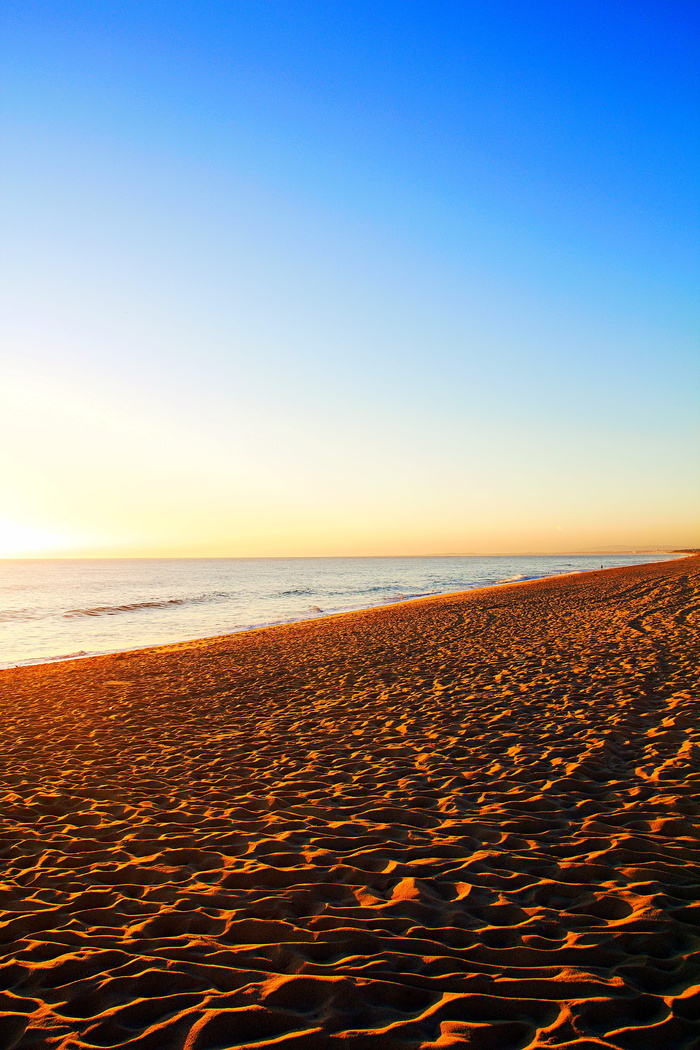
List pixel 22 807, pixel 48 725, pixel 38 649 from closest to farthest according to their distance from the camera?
pixel 22 807 → pixel 48 725 → pixel 38 649

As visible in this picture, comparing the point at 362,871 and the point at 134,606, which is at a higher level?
the point at 362,871

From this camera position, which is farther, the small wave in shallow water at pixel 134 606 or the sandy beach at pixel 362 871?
the small wave in shallow water at pixel 134 606

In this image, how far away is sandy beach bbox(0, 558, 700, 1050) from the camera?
2889 millimetres

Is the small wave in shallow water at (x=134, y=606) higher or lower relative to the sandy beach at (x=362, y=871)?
lower

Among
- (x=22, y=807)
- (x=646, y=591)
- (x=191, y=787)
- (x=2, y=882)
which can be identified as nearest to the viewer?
(x=2, y=882)

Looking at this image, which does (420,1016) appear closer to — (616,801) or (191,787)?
(616,801)

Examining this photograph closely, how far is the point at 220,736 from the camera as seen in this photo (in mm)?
8297

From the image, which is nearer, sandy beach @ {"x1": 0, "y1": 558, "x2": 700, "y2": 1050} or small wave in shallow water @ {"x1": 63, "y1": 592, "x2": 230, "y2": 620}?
sandy beach @ {"x1": 0, "y1": 558, "x2": 700, "y2": 1050}

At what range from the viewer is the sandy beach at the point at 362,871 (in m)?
2.89

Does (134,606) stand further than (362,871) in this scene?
Yes

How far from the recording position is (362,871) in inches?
170

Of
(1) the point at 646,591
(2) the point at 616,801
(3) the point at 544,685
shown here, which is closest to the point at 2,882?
(2) the point at 616,801

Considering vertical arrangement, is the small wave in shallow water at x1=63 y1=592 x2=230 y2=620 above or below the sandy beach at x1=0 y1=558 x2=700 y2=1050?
below

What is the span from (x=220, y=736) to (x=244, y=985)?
539 cm
